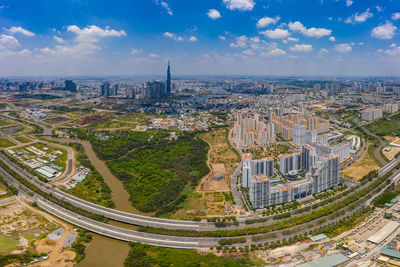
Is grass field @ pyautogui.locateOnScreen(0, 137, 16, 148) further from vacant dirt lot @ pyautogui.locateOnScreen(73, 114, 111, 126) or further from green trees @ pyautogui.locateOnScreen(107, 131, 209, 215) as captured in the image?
green trees @ pyautogui.locateOnScreen(107, 131, 209, 215)

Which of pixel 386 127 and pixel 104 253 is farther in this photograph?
pixel 386 127

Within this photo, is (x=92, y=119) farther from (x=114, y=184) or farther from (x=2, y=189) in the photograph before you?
(x=114, y=184)

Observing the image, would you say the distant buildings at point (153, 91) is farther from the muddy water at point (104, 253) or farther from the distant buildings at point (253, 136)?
the muddy water at point (104, 253)

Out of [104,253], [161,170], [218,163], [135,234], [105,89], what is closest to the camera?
[104,253]

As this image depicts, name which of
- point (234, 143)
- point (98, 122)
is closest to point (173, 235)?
point (234, 143)

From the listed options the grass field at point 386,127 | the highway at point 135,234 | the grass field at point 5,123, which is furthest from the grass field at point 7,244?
the grass field at point 386,127

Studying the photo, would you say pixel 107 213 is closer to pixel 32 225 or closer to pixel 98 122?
pixel 32 225

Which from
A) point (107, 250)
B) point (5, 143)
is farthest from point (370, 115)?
point (5, 143)
